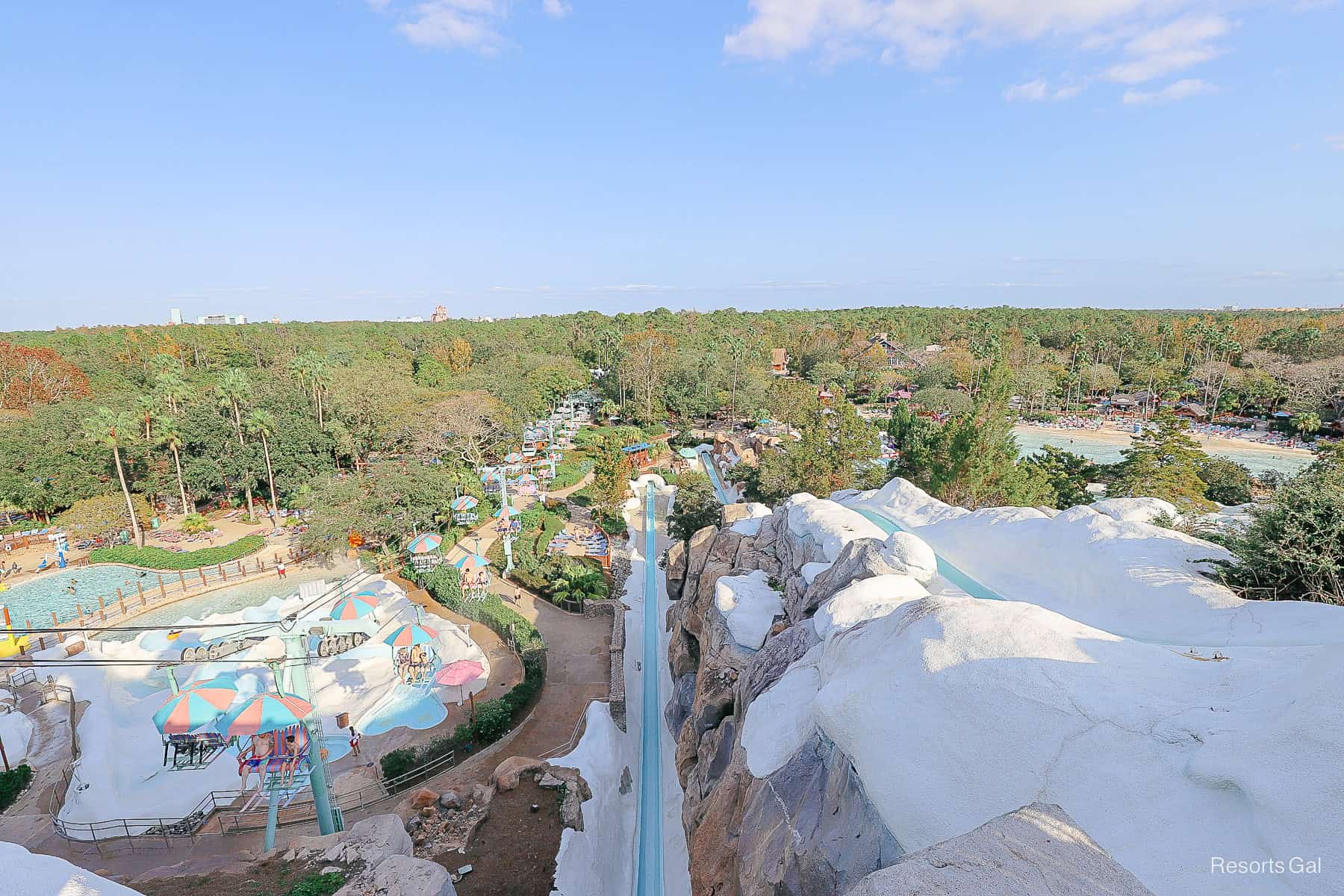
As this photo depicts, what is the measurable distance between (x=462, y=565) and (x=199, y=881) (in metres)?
12.8

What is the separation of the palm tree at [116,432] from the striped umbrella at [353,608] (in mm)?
17026

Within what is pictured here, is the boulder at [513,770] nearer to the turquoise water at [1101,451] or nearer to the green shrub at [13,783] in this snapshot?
the green shrub at [13,783]

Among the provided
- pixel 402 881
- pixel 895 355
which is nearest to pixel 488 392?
pixel 402 881

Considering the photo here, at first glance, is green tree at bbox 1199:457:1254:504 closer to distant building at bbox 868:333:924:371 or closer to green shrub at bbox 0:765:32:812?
green shrub at bbox 0:765:32:812

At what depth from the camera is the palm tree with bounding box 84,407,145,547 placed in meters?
25.9

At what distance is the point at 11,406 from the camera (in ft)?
118

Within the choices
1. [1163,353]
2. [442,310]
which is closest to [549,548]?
[1163,353]

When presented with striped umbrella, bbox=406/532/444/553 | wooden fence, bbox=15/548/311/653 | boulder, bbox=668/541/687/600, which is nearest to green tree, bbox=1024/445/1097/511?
boulder, bbox=668/541/687/600

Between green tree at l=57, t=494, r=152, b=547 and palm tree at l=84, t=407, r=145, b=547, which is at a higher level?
palm tree at l=84, t=407, r=145, b=547

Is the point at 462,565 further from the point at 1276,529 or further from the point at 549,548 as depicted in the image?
the point at 1276,529

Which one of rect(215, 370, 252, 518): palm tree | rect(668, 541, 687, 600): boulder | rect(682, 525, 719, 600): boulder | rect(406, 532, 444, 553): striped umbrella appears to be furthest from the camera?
rect(215, 370, 252, 518): palm tree

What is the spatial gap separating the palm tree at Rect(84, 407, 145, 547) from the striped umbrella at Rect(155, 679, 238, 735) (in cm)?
1912

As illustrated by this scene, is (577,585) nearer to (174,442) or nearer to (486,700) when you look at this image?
(486,700)

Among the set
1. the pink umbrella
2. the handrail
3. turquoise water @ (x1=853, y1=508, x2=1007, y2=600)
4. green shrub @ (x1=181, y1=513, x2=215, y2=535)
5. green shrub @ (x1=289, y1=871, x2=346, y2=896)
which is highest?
turquoise water @ (x1=853, y1=508, x2=1007, y2=600)
